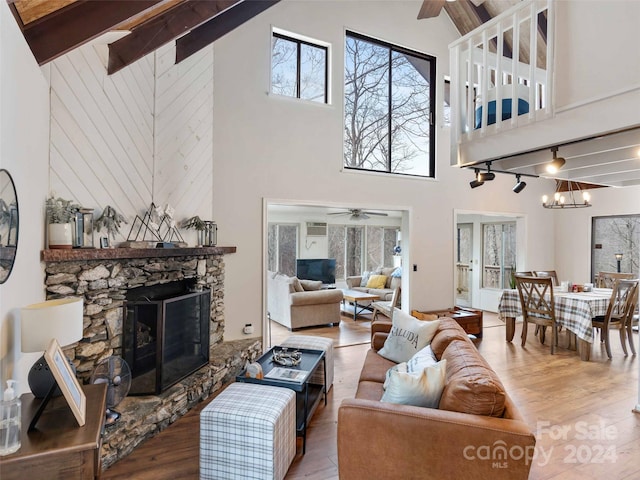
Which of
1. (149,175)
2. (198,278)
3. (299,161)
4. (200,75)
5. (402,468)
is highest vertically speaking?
(200,75)

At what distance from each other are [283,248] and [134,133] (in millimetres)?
6343

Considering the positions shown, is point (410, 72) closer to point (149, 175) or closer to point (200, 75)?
point (200, 75)

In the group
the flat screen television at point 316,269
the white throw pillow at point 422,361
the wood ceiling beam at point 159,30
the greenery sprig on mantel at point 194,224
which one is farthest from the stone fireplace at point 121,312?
the flat screen television at point 316,269

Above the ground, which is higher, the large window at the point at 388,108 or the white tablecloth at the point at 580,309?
the large window at the point at 388,108

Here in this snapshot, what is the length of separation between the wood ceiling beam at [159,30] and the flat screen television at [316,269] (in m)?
6.52

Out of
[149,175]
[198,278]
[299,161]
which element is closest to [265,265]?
[198,278]

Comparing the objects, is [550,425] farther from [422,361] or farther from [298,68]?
[298,68]

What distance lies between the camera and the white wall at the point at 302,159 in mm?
4660

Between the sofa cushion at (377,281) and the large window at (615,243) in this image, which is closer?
the large window at (615,243)

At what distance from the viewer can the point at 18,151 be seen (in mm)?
1952

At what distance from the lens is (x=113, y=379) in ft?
8.52

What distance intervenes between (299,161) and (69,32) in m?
3.08

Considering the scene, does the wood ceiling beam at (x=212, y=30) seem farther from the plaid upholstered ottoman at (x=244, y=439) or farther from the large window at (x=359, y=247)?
the large window at (x=359, y=247)

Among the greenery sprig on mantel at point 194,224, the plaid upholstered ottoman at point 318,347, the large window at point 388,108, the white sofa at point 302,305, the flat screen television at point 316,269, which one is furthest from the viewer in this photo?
the flat screen television at point 316,269
